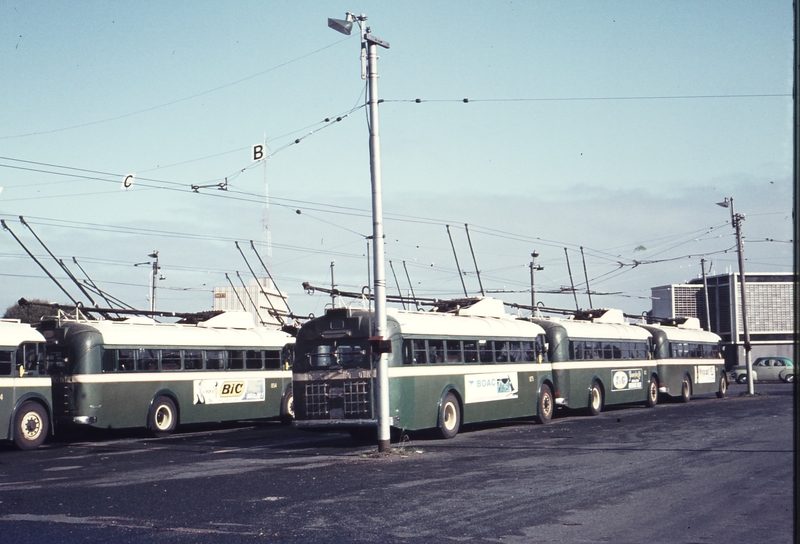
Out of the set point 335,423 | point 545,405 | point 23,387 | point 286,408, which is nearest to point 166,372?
point 23,387

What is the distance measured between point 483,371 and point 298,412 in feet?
16.7

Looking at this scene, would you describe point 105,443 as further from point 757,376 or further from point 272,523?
point 757,376

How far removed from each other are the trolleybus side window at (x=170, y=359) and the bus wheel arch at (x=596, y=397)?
1279 centimetres

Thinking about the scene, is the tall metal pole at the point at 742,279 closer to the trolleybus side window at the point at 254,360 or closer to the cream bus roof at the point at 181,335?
the cream bus roof at the point at 181,335

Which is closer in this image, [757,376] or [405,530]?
[405,530]

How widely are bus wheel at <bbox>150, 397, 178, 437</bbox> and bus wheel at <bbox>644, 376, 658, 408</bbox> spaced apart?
17.4 meters

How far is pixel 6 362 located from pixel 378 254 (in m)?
8.89

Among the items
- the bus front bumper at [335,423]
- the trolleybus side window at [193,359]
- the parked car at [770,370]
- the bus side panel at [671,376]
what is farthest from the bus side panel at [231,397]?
the parked car at [770,370]

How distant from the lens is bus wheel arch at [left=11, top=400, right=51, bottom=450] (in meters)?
20.4

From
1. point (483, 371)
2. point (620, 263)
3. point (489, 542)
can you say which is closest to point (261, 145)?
point (483, 371)

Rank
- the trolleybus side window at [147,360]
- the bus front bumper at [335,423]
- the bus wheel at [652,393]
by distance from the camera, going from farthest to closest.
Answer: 1. the bus wheel at [652,393]
2. the trolleybus side window at [147,360]
3. the bus front bumper at [335,423]

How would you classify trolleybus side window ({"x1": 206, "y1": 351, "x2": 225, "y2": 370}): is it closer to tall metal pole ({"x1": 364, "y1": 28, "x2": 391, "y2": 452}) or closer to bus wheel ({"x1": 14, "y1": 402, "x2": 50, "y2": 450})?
bus wheel ({"x1": 14, "y1": 402, "x2": 50, "y2": 450})

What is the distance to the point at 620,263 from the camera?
181 feet

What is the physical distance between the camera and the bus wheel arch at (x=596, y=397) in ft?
95.6
